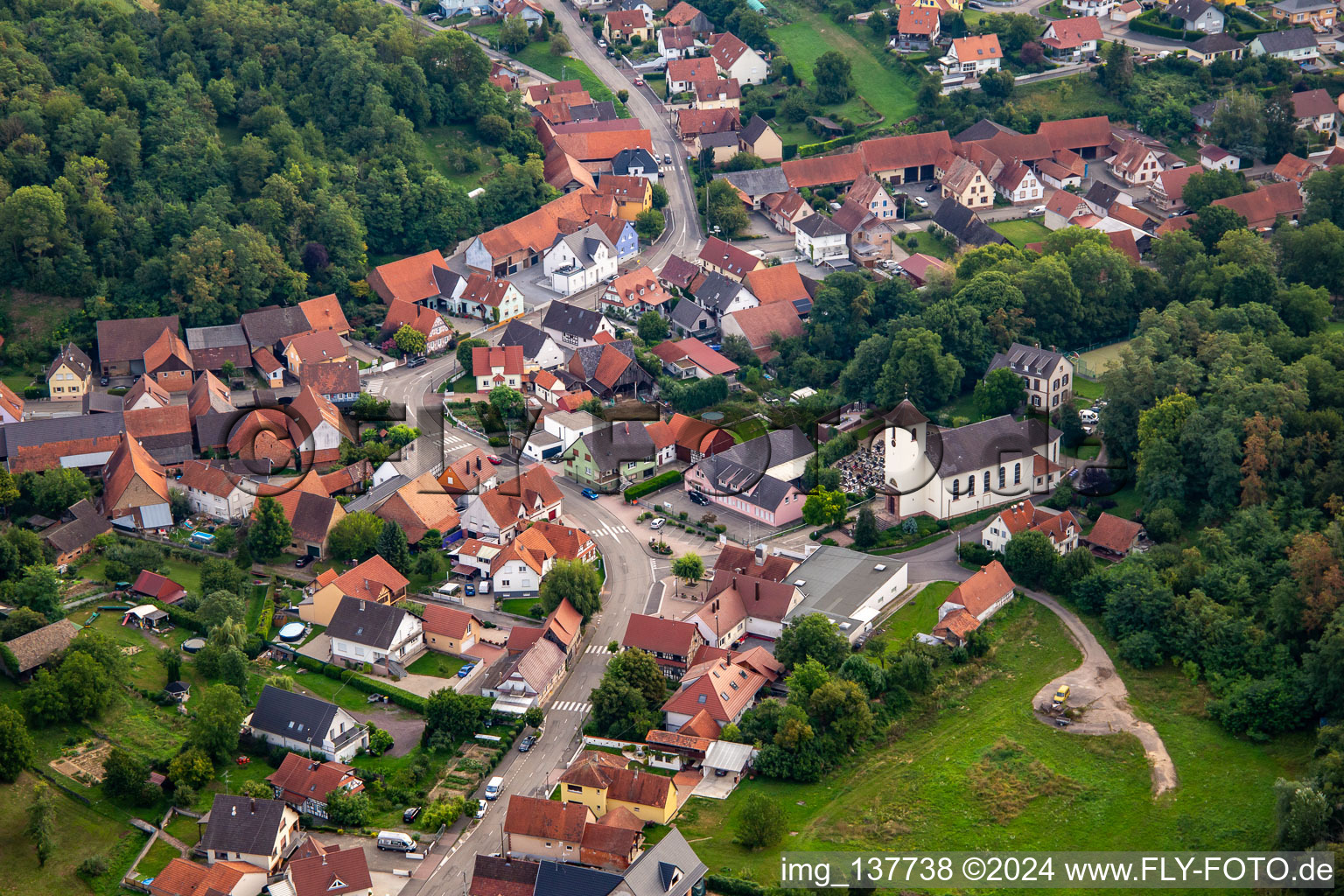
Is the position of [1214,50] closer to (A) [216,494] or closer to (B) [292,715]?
(A) [216,494]

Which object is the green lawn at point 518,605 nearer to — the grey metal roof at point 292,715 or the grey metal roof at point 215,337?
the grey metal roof at point 292,715

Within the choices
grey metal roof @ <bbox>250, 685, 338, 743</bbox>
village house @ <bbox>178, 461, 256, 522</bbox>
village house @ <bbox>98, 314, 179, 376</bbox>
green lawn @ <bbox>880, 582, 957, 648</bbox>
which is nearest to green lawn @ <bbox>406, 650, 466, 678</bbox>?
grey metal roof @ <bbox>250, 685, 338, 743</bbox>

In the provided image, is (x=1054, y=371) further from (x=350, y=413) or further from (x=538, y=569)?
(x=350, y=413)

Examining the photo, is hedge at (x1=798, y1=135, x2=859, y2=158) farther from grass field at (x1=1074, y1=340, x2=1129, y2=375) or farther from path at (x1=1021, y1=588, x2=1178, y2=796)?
path at (x1=1021, y1=588, x2=1178, y2=796)

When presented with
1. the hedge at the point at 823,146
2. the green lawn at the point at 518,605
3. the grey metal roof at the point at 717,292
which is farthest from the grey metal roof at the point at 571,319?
the hedge at the point at 823,146

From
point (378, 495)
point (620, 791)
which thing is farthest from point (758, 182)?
point (620, 791)

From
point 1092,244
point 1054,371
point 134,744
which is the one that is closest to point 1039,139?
point 1092,244
